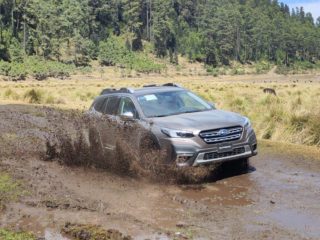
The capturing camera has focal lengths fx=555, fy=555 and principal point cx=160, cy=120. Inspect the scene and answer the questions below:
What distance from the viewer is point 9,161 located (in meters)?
11.5

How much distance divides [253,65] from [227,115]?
145002 millimetres

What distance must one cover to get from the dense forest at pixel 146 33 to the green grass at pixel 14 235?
255 ft

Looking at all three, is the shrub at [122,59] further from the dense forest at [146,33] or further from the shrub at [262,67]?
the shrub at [262,67]

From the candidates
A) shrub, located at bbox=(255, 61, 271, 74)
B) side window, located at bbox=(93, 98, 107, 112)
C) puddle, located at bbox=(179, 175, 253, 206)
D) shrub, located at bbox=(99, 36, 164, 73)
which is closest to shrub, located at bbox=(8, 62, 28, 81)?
shrub, located at bbox=(99, 36, 164, 73)

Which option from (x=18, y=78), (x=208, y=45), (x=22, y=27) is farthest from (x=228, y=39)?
(x=18, y=78)

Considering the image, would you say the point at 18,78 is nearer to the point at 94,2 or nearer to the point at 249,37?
the point at 94,2

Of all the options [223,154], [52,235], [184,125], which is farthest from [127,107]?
[52,235]

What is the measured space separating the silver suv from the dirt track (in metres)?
0.54

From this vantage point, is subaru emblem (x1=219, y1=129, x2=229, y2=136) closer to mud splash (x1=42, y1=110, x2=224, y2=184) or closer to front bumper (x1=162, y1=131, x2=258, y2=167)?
front bumper (x1=162, y1=131, x2=258, y2=167)

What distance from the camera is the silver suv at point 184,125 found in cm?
934

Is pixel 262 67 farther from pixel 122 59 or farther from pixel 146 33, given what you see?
pixel 122 59

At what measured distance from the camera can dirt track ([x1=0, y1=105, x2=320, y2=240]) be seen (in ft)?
22.6

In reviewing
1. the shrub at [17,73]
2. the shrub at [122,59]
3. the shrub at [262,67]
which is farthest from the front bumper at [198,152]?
the shrub at [262,67]

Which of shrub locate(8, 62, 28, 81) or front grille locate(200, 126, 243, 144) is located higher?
front grille locate(200, 126, 243, 144)
